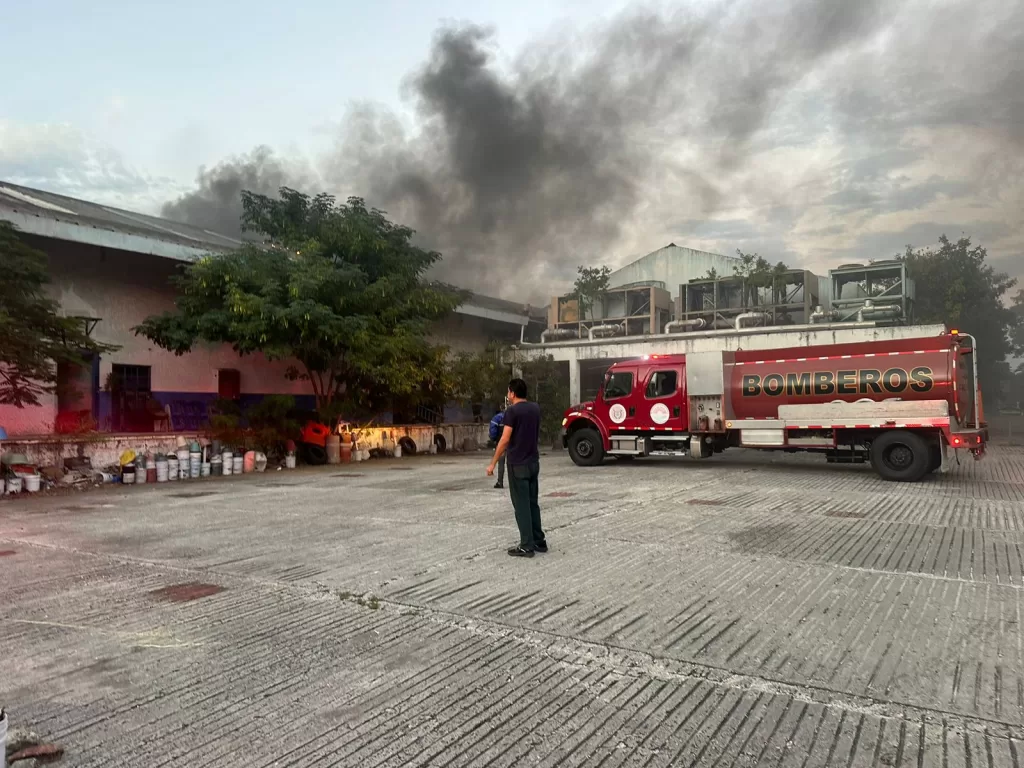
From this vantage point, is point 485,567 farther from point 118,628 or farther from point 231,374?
point 231,374

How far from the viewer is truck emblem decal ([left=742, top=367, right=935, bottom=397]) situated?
13.0 metres

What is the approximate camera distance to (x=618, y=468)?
16.3 m

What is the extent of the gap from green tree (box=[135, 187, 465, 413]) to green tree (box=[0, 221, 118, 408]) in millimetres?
3311

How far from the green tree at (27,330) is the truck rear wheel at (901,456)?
50.1ft

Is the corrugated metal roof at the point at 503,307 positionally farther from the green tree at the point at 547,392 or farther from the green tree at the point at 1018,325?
the green tree at the point at 1018,325

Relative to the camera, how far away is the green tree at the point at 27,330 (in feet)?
39.5

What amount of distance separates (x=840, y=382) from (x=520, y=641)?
11.5m

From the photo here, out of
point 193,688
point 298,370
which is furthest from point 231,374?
point 193,688

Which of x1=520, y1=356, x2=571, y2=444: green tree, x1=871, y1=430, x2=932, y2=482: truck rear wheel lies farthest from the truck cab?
x1=520, y1=356, x2=571, y2=444: green tree

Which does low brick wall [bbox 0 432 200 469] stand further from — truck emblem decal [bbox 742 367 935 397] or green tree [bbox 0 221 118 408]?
truck emblem decal [bbox 742 367 935 397]

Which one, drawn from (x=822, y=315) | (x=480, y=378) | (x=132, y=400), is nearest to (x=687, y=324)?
(x=822, y=315)

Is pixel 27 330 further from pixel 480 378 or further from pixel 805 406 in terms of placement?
pixel 805 406

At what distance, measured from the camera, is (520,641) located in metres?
4.43

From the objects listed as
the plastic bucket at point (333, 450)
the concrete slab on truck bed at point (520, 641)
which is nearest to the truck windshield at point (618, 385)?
the concrete slab on truck bed at point (520, 641)
